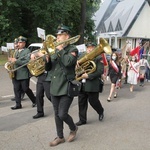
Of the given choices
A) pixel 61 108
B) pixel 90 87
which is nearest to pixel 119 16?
pixel 90 87

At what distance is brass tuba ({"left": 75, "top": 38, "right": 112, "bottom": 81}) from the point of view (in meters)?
5.16

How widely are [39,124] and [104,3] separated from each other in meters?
42.3

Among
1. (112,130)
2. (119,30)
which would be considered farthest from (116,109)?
(119,30)

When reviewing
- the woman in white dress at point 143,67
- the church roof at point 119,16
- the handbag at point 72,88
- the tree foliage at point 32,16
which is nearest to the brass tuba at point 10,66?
the handbag at point 72,88

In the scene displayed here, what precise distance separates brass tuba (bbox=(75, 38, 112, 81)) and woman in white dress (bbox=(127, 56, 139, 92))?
15.5 ft

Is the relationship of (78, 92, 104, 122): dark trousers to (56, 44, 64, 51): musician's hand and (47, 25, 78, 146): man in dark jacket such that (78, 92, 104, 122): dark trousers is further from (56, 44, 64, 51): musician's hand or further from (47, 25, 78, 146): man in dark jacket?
(56, 44, 64, 51): musician's hand

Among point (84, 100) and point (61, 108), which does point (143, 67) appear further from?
point (61, 108)

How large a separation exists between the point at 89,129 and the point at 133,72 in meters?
5.20

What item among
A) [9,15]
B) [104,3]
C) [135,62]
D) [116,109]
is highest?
[104,3]

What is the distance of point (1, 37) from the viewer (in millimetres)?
25938

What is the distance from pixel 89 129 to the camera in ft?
18.1

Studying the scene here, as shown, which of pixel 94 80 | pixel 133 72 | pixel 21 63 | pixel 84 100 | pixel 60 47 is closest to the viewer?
pixel 60 47

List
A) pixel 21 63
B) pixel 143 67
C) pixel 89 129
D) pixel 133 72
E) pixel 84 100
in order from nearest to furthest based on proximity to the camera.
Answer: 1. pixel 89 129
2. pixel 84 100
3. pixel 21 63
4. pixel 133 72
5. pixel 143 67

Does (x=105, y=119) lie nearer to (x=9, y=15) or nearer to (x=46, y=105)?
(x=46, y=105)
